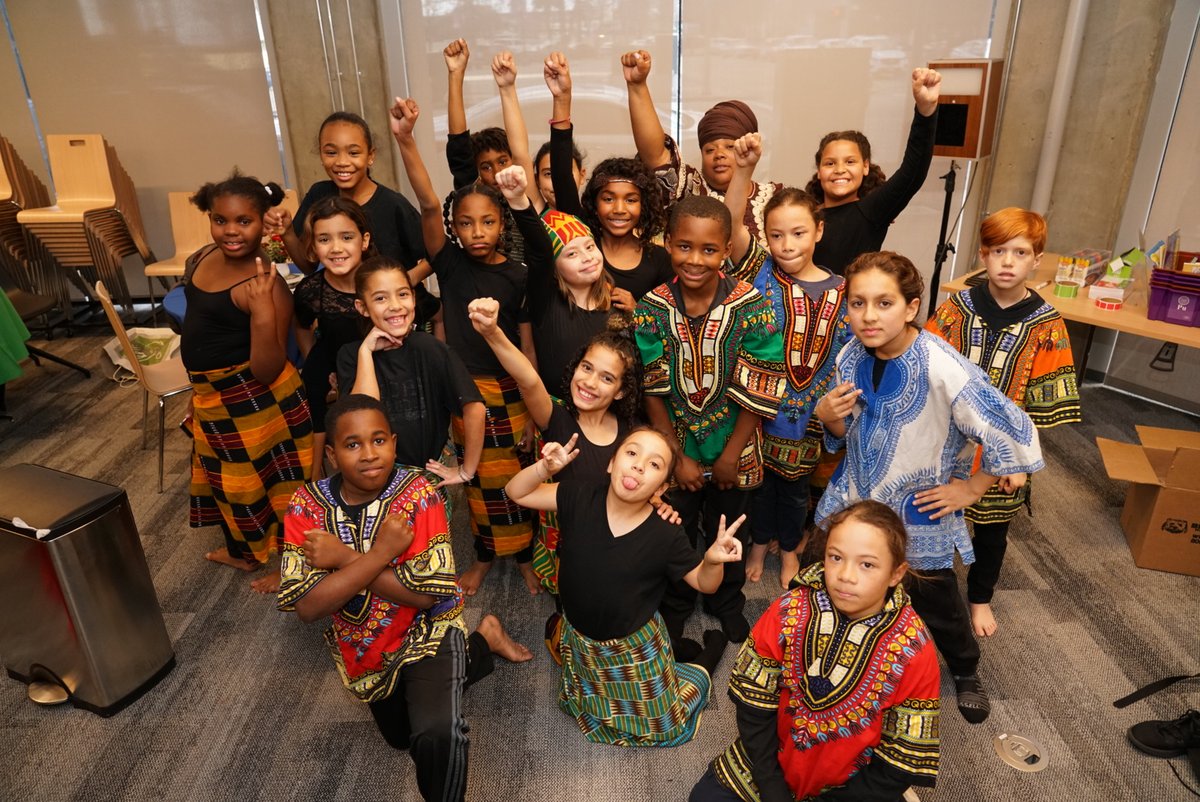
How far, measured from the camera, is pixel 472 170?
3.17 meters

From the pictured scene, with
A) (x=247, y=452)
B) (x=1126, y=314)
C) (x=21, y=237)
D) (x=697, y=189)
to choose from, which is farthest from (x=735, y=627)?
(x=21, y=237)

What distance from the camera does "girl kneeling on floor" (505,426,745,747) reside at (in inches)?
81.9

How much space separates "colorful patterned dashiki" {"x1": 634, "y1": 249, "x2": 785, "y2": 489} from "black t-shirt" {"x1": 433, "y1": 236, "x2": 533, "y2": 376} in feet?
1.51

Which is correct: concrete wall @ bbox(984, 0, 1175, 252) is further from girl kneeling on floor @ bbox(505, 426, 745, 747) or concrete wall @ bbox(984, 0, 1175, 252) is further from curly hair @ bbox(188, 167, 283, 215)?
curly hair @ bbox(188, 167, 283, 215)

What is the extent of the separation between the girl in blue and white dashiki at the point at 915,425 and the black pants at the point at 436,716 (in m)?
1.08

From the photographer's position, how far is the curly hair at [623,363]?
2.31 m

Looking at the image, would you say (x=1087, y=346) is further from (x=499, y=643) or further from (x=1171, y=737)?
(x=499, y=643)

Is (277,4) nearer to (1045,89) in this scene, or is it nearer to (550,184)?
(550,184)

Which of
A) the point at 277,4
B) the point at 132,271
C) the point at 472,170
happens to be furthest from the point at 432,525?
the point at 132,271

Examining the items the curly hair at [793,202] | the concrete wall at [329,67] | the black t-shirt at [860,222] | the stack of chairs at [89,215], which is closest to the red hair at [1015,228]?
the black t-shirt at [860,222]

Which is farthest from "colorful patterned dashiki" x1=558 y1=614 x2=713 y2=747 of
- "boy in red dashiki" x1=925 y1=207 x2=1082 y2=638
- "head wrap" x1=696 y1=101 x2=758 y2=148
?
"head wrap" x1=696 y1=101 x2=758 y2=148

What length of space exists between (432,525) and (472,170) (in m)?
1.59

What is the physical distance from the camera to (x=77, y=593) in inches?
93.7

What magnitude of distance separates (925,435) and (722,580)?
31.2 inches
